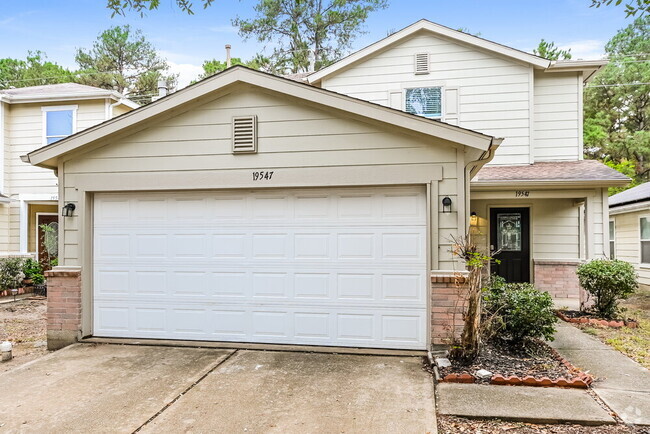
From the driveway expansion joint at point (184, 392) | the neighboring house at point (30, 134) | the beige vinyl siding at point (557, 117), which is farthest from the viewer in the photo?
the neighboring house at point (30, 134)

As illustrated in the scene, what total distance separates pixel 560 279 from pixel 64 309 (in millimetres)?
9844

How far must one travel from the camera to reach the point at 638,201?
12.6 metres

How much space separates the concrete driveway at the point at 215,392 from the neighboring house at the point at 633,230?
1064cm

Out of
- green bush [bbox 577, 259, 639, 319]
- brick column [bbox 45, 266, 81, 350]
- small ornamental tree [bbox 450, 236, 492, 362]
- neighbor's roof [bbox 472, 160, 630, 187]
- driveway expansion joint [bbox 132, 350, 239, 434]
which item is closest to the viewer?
driveway expansion joint [bbox 132, 350, 239, 434]

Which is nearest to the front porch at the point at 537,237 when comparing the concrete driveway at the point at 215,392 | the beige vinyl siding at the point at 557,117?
the beige vinyl siding at the point at 557,117

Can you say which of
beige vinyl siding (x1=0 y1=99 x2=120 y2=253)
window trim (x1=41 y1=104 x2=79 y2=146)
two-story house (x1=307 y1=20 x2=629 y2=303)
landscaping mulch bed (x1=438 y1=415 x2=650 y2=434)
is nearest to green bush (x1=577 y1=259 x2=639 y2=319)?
two-story house (x1=307 y1=20 x2=629 y2=303)

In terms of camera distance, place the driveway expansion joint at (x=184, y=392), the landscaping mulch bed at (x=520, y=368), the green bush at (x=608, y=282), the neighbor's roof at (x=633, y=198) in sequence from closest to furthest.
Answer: the driveway expansion joint at (x=184, y=392), the landscaping mulch bed at (x=520, y=368), the green bush at (x=608, y=282), the neighbor's roof at (x=633, y=198)

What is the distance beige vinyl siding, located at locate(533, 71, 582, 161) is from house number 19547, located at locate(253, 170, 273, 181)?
23.5ft

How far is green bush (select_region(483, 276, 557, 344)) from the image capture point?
5.43 meters

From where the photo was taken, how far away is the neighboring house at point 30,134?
12617mm

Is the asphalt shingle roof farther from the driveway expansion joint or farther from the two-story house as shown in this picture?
the driveway expansion joint

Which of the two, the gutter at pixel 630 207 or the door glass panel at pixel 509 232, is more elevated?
the gutter at pixel 630 207

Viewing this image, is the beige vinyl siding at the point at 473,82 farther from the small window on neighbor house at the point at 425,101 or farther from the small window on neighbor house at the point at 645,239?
the small window on neighbor house at the point at 645,239

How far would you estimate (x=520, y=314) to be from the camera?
545 centimetres
